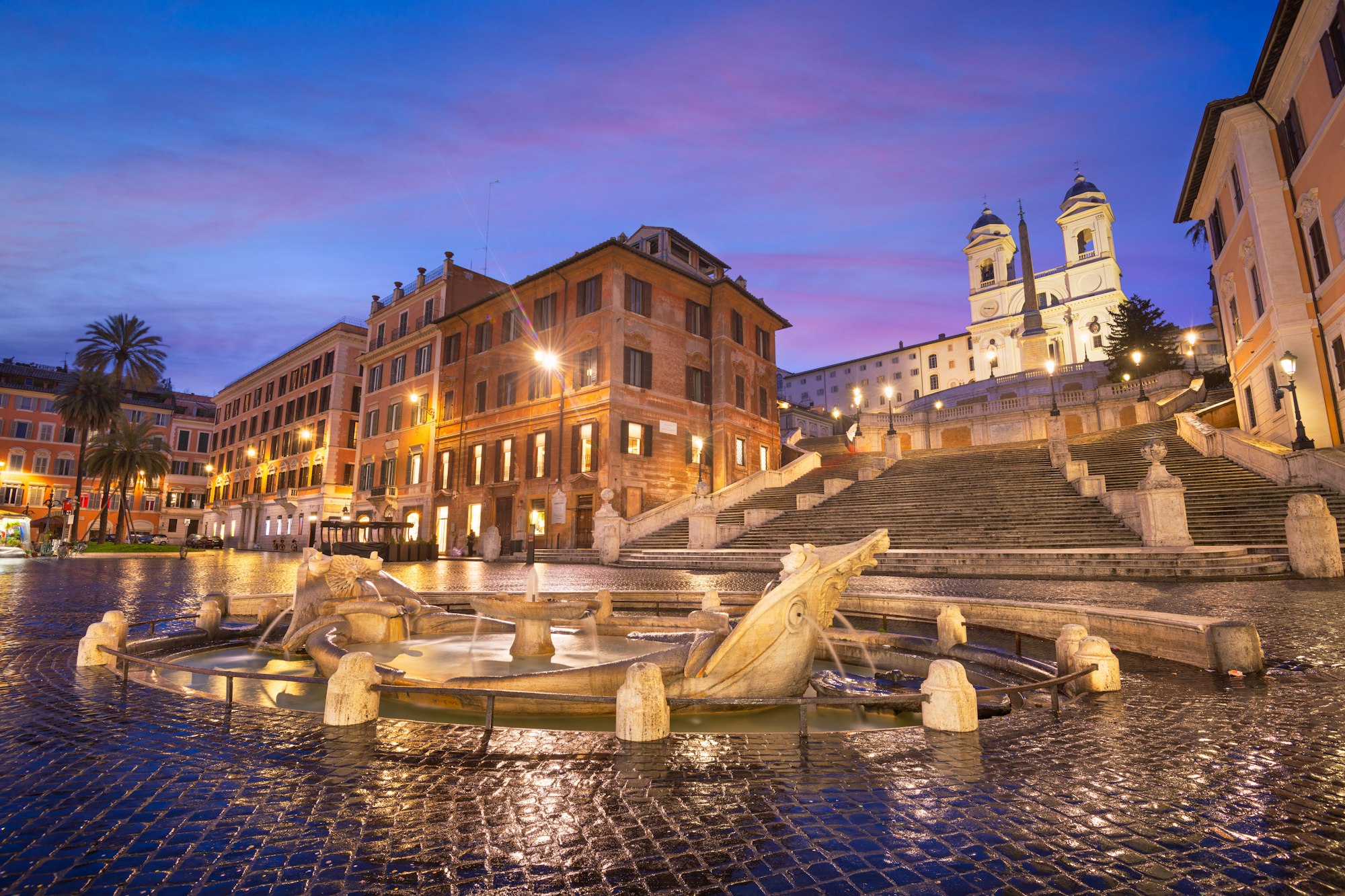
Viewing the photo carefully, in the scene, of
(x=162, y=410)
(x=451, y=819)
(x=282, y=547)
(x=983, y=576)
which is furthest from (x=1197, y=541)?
(x=162, y=410)

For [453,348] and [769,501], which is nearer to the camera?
[769,501]

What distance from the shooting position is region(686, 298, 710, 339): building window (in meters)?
33.3

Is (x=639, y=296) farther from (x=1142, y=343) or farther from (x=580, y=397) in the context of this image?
(x=1142, y=343)

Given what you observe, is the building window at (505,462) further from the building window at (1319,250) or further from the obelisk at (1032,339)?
the obelisk at (1032,339)

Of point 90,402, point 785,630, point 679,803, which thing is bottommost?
point 679,803

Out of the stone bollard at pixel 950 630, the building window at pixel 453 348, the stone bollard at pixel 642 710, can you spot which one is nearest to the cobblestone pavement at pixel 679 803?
the stone bollard at pixel 642 710

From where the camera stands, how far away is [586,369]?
30312mm

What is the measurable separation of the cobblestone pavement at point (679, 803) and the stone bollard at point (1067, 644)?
0.47 meters

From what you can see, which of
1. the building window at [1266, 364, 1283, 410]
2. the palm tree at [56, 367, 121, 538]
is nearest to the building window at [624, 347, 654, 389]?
the building window at [1266, 364, 1283, 410]

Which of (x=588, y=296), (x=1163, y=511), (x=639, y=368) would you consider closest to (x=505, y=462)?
(x=639, y=368)

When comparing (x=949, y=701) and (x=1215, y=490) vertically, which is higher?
(x=1215, y=490)

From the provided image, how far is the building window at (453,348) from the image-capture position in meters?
36.8

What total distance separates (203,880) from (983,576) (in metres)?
15.1

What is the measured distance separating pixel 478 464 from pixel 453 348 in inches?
312
